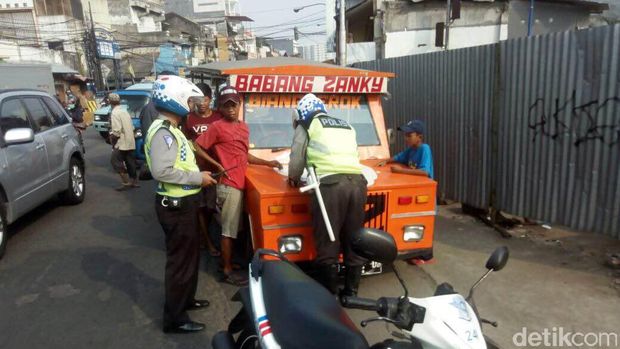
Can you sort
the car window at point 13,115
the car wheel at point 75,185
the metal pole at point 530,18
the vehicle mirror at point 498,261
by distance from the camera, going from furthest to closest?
the metal pole at point 530,18 → the car wheel at point 75,185 → the car window at point 13,115 → the vehicle mirror at point 498,261

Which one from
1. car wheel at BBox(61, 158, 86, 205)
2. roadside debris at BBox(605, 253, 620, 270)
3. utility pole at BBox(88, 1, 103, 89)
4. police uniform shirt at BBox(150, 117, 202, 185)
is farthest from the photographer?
utility pole at BBox(88, 1, 103, 89)

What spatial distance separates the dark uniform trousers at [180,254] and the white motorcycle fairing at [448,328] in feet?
6.51

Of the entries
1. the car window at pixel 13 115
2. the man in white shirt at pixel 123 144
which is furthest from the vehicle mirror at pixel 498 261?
the man in white shirt at pixel 123 144

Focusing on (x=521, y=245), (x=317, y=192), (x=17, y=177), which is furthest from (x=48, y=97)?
(x=521, y=245)

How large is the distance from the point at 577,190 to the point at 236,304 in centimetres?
361

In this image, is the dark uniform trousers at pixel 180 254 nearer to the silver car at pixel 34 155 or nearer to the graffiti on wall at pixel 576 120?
the silver car at pixel 34 155

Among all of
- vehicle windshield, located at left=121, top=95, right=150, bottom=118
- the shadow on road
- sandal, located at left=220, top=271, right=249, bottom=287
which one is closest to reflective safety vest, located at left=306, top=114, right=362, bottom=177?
sandal, located at left=220, top=271, right=249, bottom=287

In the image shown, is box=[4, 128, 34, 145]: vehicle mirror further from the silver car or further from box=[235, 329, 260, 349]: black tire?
box=[235, 329, 260, 349]: black tire

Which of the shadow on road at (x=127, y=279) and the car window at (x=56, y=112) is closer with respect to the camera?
the shadow on road at (x=127, y=279)

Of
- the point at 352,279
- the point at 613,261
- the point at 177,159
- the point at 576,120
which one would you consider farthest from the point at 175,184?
the point at 613,261

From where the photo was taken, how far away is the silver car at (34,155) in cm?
493

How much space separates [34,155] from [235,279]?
337cm

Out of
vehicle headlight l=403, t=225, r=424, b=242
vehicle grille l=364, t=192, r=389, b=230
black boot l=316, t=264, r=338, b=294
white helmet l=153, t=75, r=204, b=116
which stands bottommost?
black boot l=316, t=264, r=338, b=294

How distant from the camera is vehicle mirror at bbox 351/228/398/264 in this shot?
1832 mm
